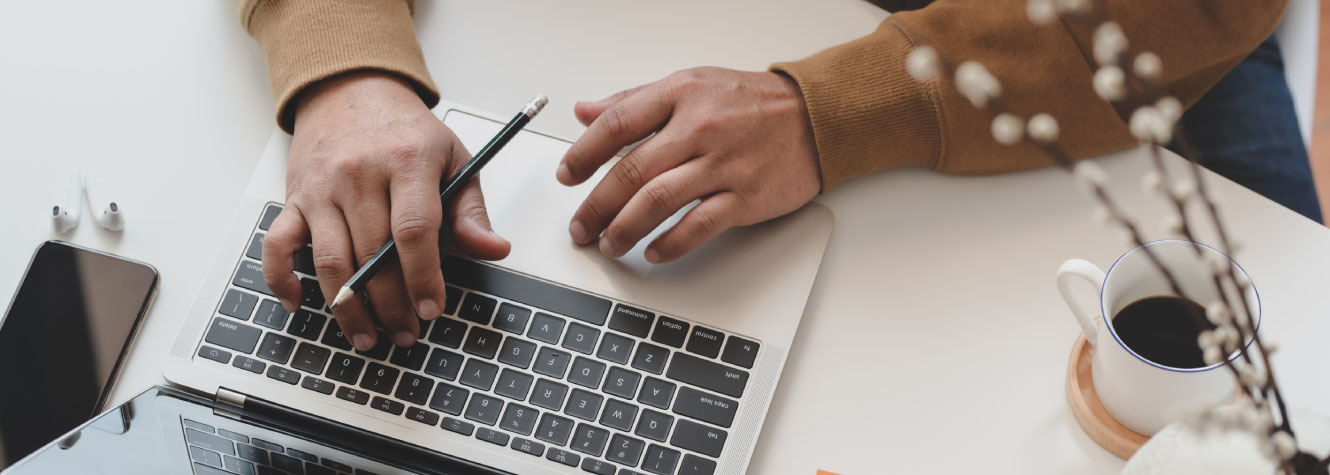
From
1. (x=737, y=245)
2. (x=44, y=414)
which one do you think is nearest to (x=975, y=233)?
(x=737, y=245)

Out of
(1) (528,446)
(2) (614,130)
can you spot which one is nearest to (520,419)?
(1) (528,446)

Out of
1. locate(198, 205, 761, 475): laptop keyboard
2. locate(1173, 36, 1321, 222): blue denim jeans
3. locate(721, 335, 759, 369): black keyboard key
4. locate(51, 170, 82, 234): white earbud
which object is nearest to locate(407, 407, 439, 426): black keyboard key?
locate(198, 205, 761, 475): laptop keyboard

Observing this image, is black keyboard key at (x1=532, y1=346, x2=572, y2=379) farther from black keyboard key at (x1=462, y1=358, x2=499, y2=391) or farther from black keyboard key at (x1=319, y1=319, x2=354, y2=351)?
black keyboard key at (x1=319, y1=319, x2=354, y2=351)

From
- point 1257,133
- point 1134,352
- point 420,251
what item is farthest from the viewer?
point 1257,133

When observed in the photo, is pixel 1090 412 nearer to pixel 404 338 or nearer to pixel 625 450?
pixel 625 450

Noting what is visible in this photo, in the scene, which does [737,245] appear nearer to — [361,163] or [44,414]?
[361,163]

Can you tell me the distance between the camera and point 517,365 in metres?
0.65

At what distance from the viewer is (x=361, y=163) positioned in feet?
2.27

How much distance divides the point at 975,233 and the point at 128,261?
0.64 m

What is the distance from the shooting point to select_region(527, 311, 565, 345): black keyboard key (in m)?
0.66

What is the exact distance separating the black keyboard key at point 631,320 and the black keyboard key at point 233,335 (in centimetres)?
26

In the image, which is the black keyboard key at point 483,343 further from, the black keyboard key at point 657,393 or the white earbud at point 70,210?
the white earbud at point 70,210

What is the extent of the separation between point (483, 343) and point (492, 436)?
7 cm

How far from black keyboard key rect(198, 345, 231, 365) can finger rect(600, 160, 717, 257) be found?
0.91 feet
